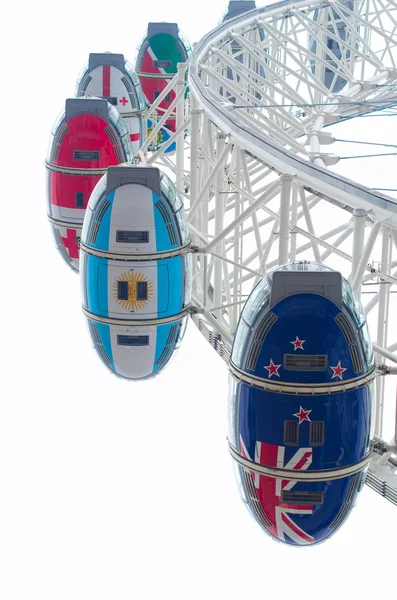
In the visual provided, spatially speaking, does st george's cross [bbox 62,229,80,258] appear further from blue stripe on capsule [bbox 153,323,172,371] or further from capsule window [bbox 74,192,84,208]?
blue stripe on capsule [bbox 153,323,172,371]

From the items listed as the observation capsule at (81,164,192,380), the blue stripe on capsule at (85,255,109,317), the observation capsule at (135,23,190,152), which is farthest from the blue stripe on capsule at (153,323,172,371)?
the observation capsule at (135,23,190,152)

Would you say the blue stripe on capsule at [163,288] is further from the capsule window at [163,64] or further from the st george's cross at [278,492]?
the capsule window at [163,64]

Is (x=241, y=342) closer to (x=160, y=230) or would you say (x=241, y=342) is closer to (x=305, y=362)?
(x=305, y=362)

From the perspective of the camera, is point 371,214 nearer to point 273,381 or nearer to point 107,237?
point 273,381

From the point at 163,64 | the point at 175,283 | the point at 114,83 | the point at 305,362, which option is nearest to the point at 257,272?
the point at 175,283

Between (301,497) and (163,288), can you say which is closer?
(301,497)

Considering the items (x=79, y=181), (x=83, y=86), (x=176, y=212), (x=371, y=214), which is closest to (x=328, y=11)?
(x=83, y=86)

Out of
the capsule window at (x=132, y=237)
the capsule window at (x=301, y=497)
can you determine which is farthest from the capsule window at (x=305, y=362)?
the capsule window at (x=132, y=237)
